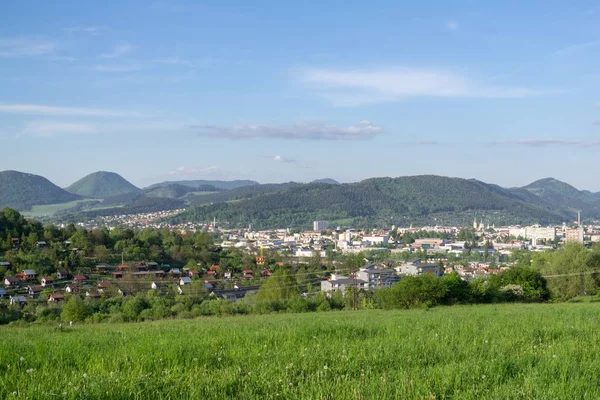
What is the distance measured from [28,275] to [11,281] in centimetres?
310

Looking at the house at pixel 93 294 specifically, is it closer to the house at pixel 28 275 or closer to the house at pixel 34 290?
the house at pixel 34 290

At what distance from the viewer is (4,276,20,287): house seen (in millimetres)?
46594

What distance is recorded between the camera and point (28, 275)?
50.3 meters

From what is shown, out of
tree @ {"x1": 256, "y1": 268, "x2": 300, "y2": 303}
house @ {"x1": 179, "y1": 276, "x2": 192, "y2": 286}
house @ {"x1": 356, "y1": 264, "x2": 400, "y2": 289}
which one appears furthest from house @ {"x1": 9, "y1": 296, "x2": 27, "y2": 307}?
house @ {"x1": 356, "y1": 264, "x2": 400, "y2": 289}

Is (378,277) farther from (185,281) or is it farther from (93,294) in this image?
(93,294)

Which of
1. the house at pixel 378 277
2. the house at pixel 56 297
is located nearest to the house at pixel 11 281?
the house at pixel 56 297

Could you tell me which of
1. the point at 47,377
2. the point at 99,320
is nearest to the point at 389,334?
the point at 47,377

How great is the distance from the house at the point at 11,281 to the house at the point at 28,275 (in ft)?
4.29

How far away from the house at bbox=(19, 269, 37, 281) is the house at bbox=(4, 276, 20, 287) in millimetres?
1308

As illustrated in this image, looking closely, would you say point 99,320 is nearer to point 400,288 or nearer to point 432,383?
point 400,288

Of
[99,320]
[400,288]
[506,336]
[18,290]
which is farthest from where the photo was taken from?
[18,290]

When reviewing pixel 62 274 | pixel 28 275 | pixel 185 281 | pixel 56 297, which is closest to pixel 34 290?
pixel 28 275

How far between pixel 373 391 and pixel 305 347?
200 centimetres

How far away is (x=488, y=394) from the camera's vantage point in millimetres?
3996
